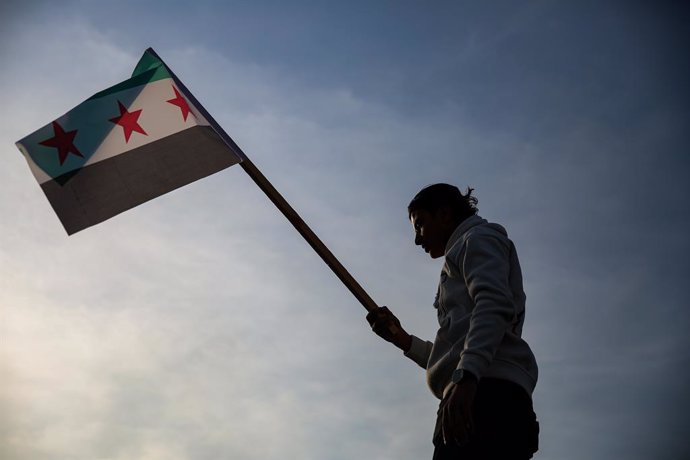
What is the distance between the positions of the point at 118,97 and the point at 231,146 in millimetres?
1197

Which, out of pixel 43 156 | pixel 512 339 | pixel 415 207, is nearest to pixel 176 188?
pixel 43 156

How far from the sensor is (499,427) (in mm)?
3357

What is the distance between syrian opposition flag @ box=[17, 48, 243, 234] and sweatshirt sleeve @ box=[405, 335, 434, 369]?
7.89ft

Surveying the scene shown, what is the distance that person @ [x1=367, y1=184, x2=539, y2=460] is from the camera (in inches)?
130

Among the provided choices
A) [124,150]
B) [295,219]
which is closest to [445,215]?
[295,219]

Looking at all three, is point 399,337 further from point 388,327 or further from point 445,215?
point 445,215

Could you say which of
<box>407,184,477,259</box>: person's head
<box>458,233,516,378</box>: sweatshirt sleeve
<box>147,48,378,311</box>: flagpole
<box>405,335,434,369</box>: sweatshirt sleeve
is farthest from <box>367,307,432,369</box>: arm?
<box>458,233,516,378</box>: sweatshirt sleeve

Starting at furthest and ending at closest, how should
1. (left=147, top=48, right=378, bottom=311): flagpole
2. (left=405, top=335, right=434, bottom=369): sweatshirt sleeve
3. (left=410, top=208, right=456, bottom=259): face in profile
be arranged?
(left=147, top=48, right=378, bottom=311): flagpole < (left=405, top=335, right=434, bottom=369): sweatshirt sleeve < (left=410, top=208, right=456, bottom=259): face in profile

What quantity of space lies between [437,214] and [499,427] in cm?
156

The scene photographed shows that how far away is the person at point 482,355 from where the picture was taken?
3.31m

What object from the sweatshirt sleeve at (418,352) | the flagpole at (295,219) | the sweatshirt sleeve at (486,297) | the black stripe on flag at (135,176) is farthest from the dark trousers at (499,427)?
the black stripe on flag at (135,176)

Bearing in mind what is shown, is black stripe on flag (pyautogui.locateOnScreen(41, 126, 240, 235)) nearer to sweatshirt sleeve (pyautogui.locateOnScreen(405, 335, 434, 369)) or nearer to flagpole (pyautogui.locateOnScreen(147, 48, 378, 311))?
flagpole (pyautogui.locateOnScreen(147, 48, 378, 311))

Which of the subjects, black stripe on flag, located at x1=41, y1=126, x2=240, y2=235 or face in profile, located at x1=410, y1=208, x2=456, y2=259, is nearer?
face in profile, located at x1=410, y1=208, x2=456, y2=259

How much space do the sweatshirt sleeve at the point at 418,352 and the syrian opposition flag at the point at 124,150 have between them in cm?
240
